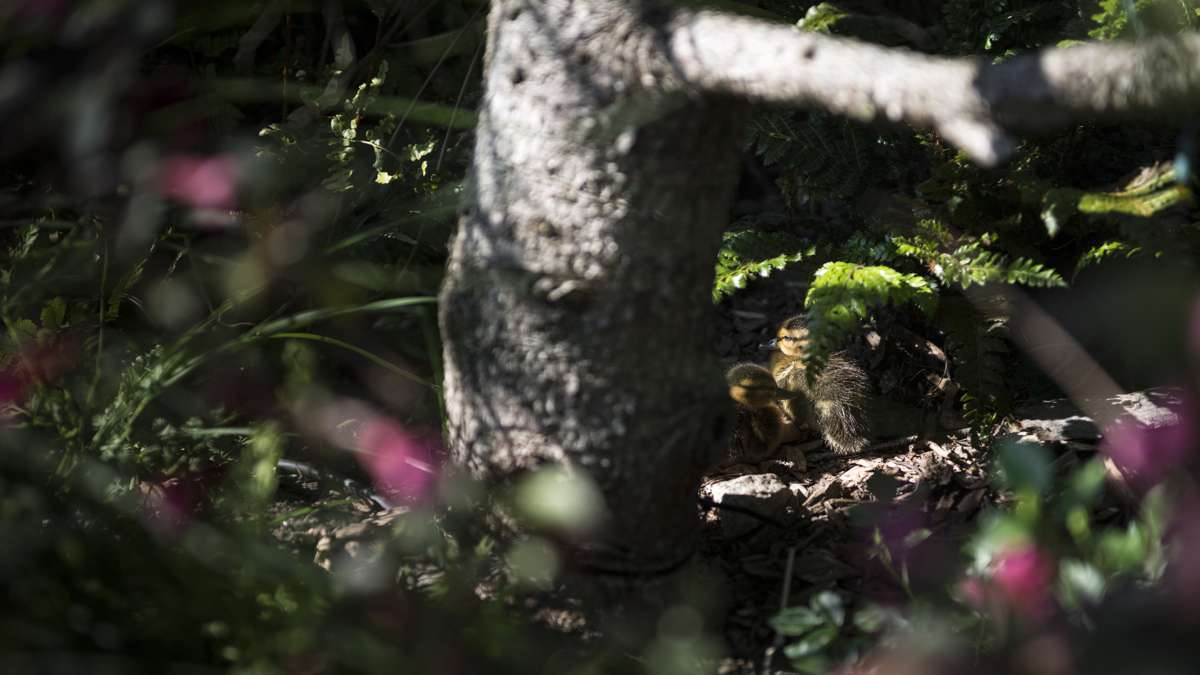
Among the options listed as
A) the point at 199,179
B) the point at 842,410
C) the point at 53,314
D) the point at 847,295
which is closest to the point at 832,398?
the point at 842,410

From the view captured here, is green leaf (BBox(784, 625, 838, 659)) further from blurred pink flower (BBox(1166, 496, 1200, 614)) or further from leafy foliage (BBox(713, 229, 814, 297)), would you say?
leafy foliage (BBox(713, 229, 814, 297))

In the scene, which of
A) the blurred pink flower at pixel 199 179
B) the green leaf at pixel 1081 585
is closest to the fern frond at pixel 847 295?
the green leaf at pixel 1081 585

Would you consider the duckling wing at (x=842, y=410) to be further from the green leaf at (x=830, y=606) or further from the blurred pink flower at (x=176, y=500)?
the blurred pink flower at (x=176, y=500)

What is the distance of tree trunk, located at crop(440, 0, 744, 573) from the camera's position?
4.84ft

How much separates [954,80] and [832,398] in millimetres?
1336

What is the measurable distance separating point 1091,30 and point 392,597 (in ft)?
5.91

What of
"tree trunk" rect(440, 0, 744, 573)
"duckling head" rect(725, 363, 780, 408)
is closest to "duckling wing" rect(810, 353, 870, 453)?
"duckling head" rect(725, 363, 780, 408)

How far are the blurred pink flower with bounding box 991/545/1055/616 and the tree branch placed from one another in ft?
1.51

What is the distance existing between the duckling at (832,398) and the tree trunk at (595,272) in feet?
2.90

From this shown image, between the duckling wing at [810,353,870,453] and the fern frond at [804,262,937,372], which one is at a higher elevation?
the fern frond at [804,262,937,372]

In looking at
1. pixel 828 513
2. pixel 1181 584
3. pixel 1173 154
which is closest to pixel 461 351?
pixel 828 513

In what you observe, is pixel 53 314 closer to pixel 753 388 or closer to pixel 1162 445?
pixel 753 388

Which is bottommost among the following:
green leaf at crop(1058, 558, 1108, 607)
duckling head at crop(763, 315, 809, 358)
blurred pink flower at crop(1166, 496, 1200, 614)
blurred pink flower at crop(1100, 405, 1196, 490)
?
duckling head at crop(763, 315, 809, 358)

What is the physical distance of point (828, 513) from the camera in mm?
2035
